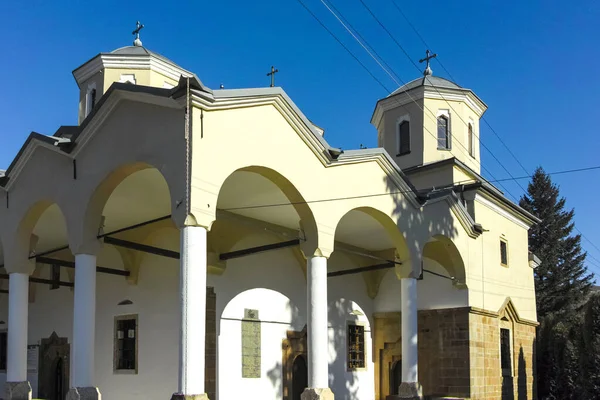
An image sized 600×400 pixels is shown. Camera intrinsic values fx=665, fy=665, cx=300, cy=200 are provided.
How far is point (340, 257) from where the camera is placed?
16234 millimetres

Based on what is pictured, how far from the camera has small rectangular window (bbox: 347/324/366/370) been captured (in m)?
16.1

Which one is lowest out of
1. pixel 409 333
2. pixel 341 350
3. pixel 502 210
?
pixel 341 350

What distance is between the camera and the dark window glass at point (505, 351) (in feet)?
53.0

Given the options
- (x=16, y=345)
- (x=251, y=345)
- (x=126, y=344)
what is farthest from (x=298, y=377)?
(x=16, y=345)

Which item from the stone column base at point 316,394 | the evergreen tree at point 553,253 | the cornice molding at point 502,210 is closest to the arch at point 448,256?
the cornice molding at point 502,210

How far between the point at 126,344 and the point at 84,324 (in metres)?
4.09

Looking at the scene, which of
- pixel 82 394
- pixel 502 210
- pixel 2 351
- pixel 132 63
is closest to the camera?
pixel 82 394

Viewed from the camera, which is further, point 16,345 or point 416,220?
point 416,220

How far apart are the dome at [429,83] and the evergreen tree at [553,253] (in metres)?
15.9

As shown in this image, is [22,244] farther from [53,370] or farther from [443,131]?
[443,131]

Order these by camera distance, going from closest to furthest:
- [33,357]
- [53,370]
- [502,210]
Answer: [53,370], [33,357], [502,210]

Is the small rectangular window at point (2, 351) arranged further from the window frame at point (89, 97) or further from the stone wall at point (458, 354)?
the stone wall at point (458, 354)

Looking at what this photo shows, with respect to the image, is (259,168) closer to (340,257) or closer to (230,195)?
(230,195)

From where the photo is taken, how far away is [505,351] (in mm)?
16297
